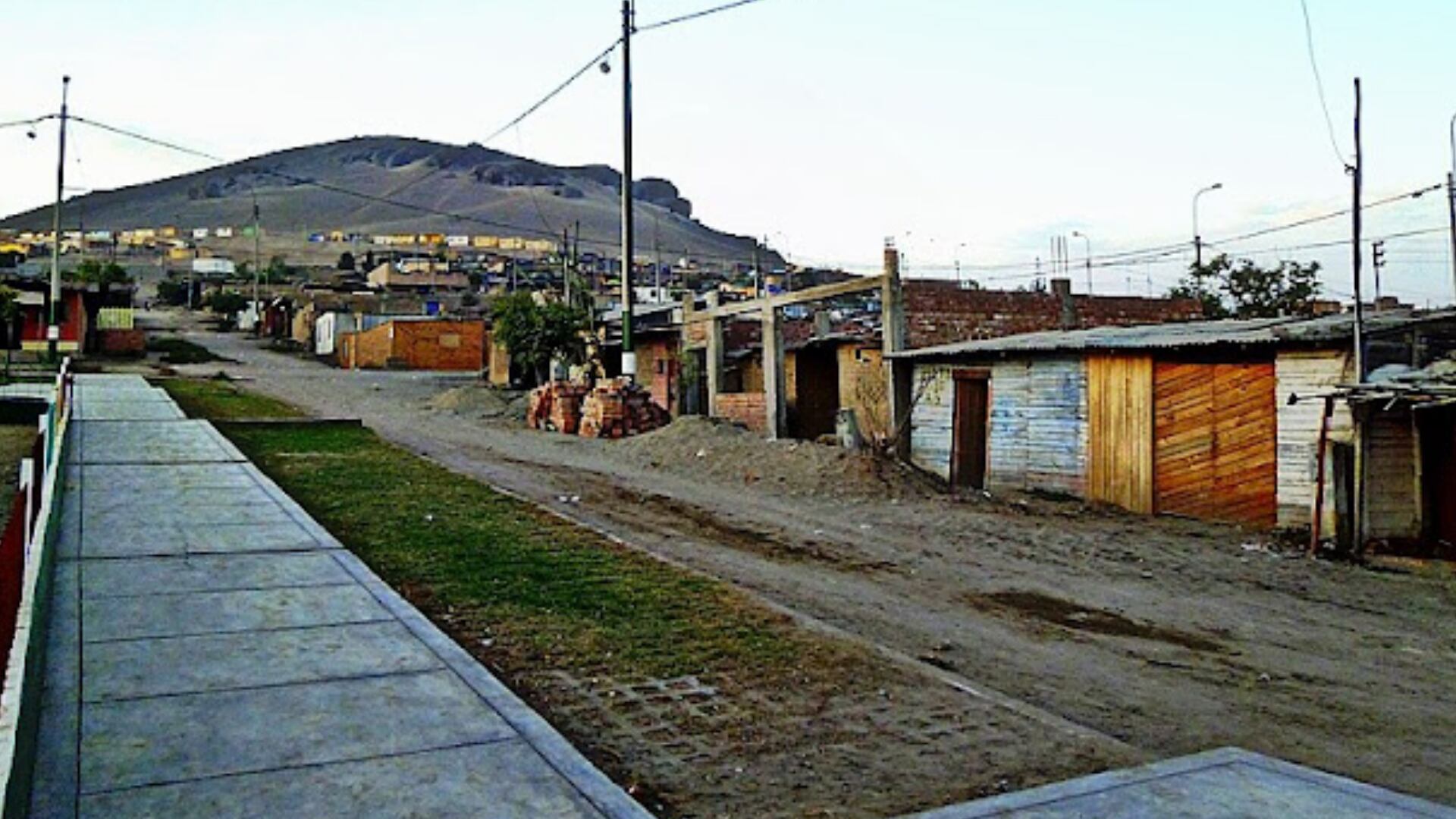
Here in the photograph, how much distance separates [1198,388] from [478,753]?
501 inches

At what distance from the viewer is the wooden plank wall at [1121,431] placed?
618 inches

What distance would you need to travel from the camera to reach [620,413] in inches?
969

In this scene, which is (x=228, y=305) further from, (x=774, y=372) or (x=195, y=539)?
(x=195, y=539)

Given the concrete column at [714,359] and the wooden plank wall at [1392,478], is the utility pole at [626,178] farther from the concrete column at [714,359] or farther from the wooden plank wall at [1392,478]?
the wooden plank wall at [1392,478]

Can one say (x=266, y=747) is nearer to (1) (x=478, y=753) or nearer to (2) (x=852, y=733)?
(1) (x=478, y=753)

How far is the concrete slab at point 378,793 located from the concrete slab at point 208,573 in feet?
11.7

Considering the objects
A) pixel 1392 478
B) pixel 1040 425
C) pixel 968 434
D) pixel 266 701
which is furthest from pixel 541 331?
pixel 266 701

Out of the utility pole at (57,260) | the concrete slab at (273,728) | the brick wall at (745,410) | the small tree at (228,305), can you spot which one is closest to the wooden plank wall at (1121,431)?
the brick wall at (745,410)

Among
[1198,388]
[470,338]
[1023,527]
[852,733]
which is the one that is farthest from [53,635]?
[470,338]

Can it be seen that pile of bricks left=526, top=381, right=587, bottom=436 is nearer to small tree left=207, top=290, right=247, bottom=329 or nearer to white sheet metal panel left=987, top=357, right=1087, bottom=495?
white sheet metal panel left=987, top=357, right=1087, bottom=495

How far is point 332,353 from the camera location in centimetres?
5469

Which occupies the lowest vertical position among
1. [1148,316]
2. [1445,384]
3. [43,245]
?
[1445,384]

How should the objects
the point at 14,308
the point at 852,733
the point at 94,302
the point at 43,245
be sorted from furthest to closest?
the point at 43,245 < the point at 94,302 < the point at 14,308 < the point at 852,733

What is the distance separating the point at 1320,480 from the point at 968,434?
7363 millimetres
